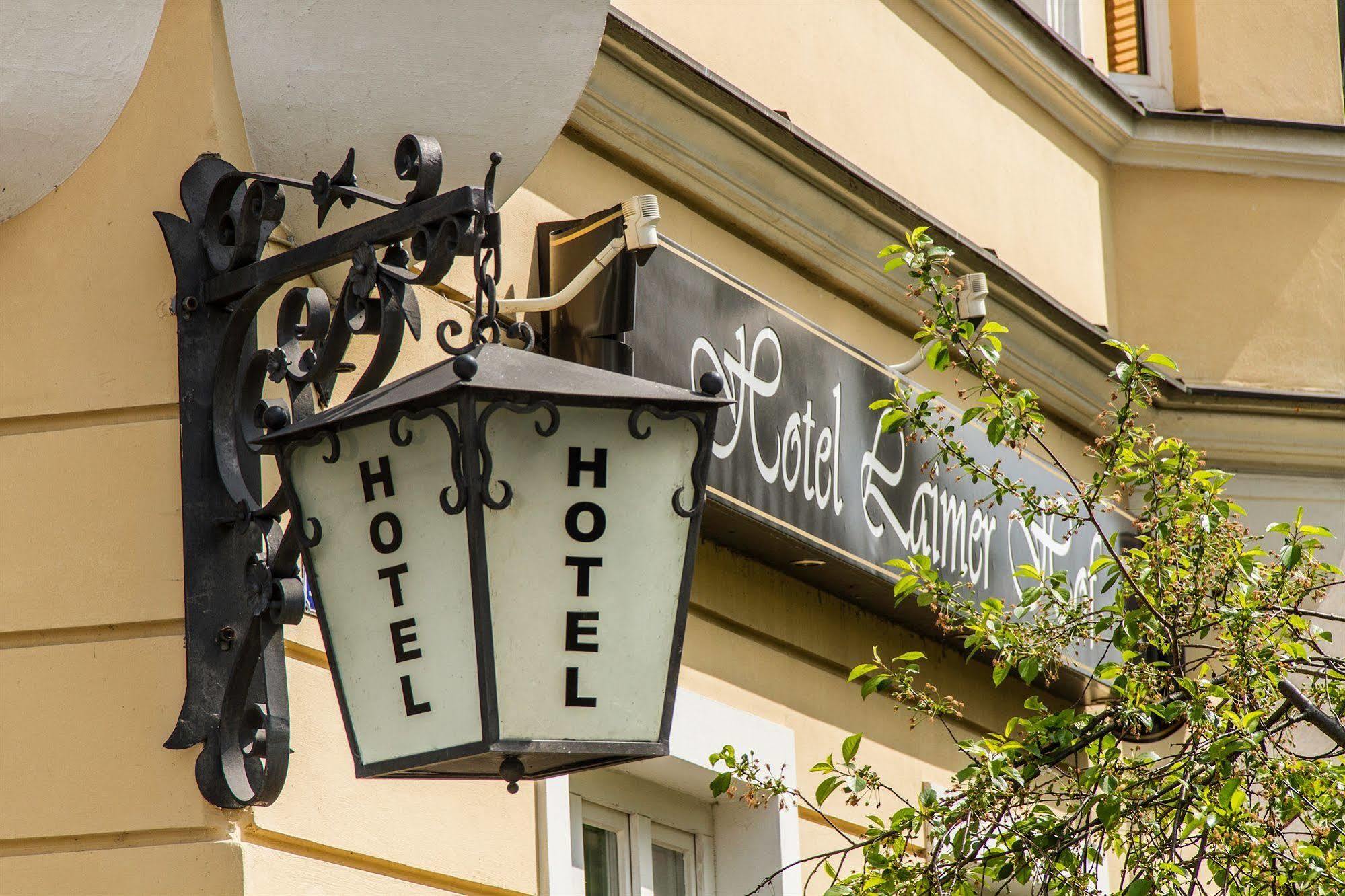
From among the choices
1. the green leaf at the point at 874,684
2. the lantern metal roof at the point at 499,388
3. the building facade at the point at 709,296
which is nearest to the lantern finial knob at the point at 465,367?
the lantern metal roof at the point at 499,388

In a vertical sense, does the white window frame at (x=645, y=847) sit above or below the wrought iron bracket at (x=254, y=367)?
below

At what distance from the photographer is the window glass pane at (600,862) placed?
5172 mm

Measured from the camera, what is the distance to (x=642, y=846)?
17.6 feet

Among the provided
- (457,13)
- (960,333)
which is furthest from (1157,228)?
(457,13)

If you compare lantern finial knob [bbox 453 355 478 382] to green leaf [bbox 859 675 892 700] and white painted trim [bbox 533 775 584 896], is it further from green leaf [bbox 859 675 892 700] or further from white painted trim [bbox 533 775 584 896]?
green leaf [bbox 859 675 892 700]

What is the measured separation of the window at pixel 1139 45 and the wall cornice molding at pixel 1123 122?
435 millimetres

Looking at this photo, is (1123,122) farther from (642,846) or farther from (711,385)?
(711,385)

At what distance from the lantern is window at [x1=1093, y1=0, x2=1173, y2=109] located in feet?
20.4

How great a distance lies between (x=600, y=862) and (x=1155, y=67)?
5.10 meters

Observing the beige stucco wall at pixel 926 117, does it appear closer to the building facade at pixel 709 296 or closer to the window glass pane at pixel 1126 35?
the building facade at pixel 709 296

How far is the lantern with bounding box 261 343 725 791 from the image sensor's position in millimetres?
3002

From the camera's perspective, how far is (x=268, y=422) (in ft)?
11.3

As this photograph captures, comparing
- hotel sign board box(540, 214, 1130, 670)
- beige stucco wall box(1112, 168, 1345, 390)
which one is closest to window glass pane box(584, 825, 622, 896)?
hotel sign board box(540, 214, 1130, 670)

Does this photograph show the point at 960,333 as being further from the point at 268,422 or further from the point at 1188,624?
the point at 268,422
